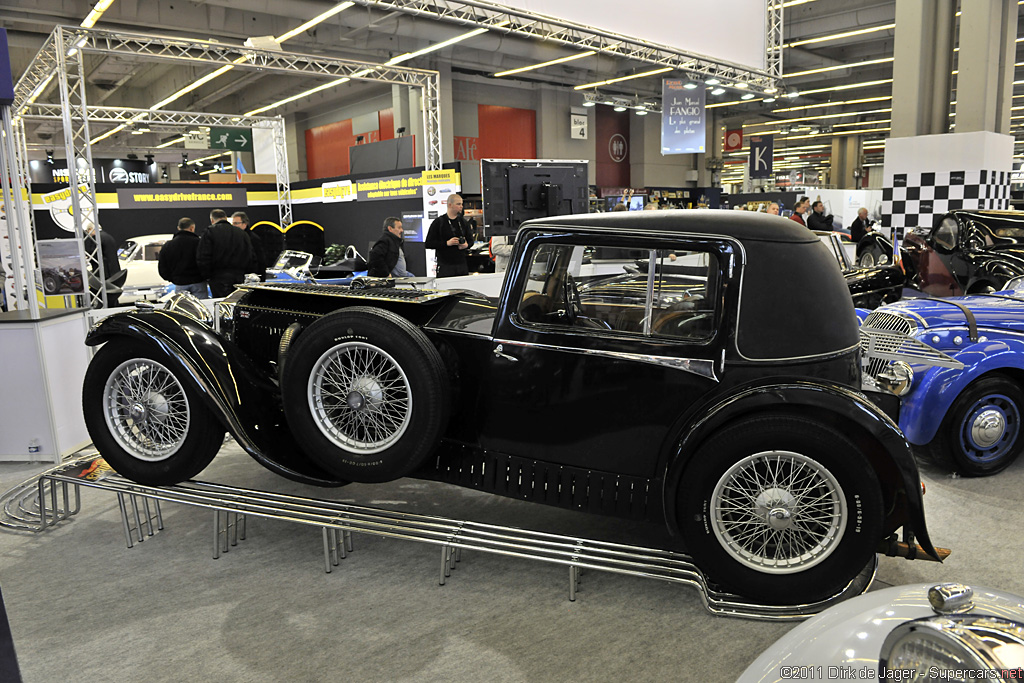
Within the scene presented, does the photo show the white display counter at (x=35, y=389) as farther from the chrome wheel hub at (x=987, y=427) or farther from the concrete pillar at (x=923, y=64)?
the concrete pillar at (x=923, y=64)

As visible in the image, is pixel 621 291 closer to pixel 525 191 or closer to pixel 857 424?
pixel 857 424

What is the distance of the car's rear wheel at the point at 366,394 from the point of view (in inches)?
119

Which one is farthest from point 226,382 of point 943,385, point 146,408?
point 943,385

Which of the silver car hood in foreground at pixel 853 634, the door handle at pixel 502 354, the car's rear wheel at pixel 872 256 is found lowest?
the silver car hood in foreground at pixel 853 634

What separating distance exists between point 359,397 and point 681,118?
14.1 metres

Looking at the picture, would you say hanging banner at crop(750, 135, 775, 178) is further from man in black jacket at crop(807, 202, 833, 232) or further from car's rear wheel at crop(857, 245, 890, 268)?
car's rear wheel at crop(857, 245, 890, 268)

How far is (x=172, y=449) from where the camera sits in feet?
11.6

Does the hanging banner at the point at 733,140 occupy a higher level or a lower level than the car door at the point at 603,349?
higher

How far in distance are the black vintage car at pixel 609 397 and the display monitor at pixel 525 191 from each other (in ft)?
15.1

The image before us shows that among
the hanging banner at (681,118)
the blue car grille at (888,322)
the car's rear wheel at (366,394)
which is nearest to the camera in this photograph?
the car's rear wheel at (366,394)

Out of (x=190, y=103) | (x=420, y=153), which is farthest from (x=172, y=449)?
(x=190, y=103)

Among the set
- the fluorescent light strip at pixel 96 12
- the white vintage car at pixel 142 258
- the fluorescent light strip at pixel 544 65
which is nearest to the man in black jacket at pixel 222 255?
the white vintage car at pixel 142 258

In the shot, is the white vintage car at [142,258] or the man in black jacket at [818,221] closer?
the white vintage car at [142,258]

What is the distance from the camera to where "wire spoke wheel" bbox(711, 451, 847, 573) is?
270 cm
